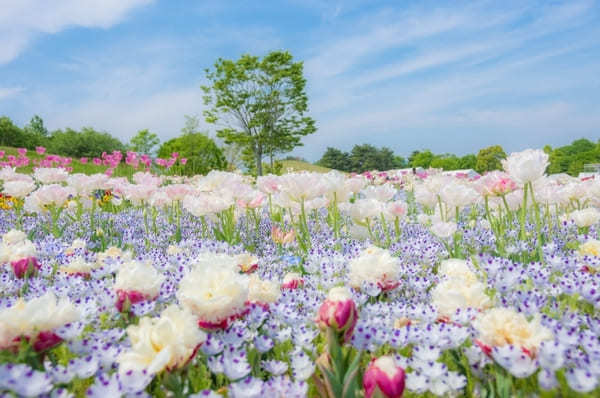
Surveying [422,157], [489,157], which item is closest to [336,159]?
[489,157]

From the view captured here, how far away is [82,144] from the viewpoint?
49.8m

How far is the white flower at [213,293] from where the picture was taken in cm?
131

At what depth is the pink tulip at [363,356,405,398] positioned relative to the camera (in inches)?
39.1

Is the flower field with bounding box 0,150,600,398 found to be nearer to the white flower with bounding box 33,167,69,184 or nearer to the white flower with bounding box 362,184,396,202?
the white flower with bounding box 362,184,396,202

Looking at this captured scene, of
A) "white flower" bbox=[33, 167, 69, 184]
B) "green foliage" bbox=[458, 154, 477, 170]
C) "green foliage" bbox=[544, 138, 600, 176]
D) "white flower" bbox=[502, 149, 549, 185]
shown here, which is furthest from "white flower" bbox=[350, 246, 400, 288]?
"green foliage" bbox=[458, 154, 477, 170]

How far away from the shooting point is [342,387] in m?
1.14

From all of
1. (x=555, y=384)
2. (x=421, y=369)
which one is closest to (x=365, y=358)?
(x=421, y=369)

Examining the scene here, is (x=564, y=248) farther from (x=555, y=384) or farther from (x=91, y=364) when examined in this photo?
(x=91, y=364)

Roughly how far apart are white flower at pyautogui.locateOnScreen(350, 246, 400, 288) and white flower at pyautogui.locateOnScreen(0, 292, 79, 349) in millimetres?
1205

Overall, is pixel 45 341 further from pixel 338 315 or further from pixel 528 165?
pixel 528 165

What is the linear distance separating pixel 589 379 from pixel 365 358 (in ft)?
2.19

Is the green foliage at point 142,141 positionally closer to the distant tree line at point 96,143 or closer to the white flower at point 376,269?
the distant tree line at point 96,143

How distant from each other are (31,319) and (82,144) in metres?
55.6

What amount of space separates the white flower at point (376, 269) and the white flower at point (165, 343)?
968mm
